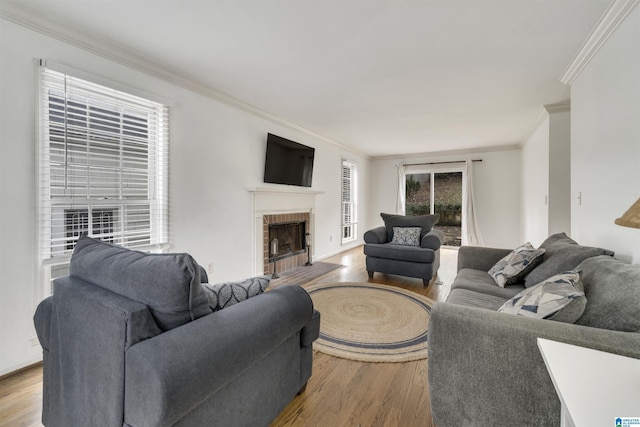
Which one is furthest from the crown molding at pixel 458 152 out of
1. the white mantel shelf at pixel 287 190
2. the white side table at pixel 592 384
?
the white side table at pixel 592 384

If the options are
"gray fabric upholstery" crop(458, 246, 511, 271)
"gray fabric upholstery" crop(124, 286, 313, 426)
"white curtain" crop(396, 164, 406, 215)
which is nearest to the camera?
"gray fabric upholstery" crop(124, 286, 313, 426)

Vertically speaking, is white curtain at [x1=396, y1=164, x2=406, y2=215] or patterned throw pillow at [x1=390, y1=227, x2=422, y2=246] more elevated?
white curtain at [x1=396, y1=164, x2=406, y2=215]

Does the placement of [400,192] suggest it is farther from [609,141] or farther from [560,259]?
[560,259]

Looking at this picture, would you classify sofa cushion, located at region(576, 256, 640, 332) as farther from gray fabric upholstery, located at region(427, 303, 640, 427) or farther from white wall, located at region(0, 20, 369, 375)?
white wall, located at region(0, 20, 369, 375)

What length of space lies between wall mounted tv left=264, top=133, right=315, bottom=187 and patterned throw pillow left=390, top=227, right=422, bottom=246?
1.76 m

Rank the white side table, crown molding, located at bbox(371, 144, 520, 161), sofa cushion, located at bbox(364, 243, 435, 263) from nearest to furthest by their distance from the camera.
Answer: the white side table < sofa cushion, located at bbox(364, 243, 435, 263) < crown molding, located at bbox(371, 144, 520, 161)

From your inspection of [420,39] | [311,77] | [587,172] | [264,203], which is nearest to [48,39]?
[311,77]

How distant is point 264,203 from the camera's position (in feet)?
12.7

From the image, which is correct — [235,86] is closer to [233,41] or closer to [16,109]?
[233,41]

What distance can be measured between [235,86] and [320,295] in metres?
2.63

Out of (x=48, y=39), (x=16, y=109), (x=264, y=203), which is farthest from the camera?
(x=264, y=203)

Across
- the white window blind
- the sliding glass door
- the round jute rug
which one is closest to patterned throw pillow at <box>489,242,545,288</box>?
the round jute rug

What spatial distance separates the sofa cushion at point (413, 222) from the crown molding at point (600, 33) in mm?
2276

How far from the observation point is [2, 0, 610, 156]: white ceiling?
1.79m
